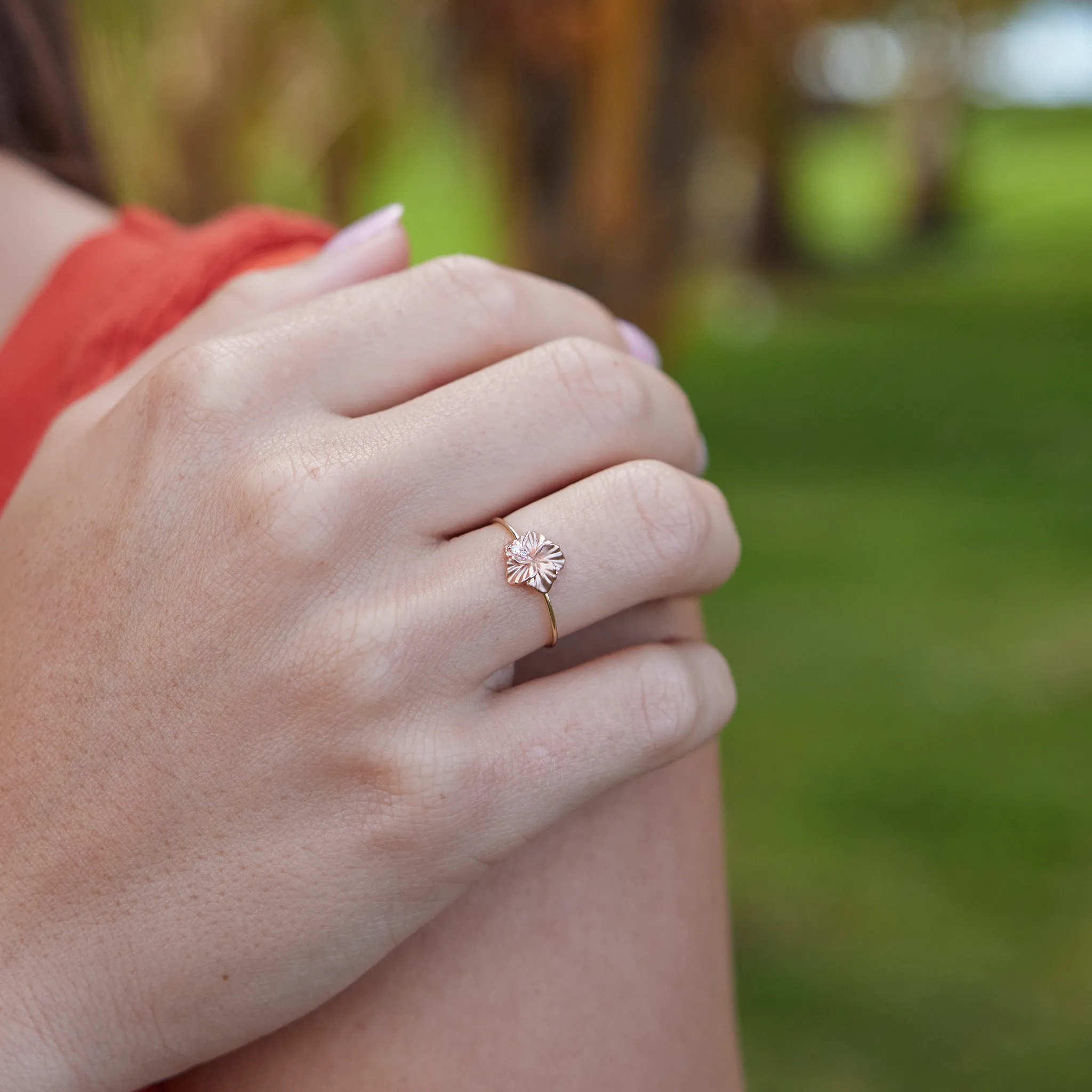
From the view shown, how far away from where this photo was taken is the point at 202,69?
5609 mm

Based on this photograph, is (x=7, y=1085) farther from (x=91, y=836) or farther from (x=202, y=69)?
(x=202, y=69)

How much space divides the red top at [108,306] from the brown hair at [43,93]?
323 millimetres

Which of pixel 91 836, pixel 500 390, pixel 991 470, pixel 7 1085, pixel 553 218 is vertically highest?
pixel 500 390

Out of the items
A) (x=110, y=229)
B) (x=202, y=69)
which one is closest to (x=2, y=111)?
(x=110, y=229)

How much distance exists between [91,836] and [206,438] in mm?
244

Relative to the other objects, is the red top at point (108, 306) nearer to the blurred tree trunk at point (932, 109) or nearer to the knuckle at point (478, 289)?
the knuckle at point (478, 289)

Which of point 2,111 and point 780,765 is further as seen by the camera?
point 780,765

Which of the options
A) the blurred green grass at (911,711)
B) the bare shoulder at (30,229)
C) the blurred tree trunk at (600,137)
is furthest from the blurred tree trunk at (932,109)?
the bare shoulder at (30,229)

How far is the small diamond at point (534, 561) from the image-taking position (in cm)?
72

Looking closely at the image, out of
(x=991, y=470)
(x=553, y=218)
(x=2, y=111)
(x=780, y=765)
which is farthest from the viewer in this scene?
(x=991, y=470)

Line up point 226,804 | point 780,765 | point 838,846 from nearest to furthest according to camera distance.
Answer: point 226,804 → point 838,846 → point 780,765

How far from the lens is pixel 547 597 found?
73 cm

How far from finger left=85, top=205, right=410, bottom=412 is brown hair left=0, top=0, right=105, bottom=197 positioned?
537 mm

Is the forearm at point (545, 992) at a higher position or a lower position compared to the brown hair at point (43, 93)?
lower
